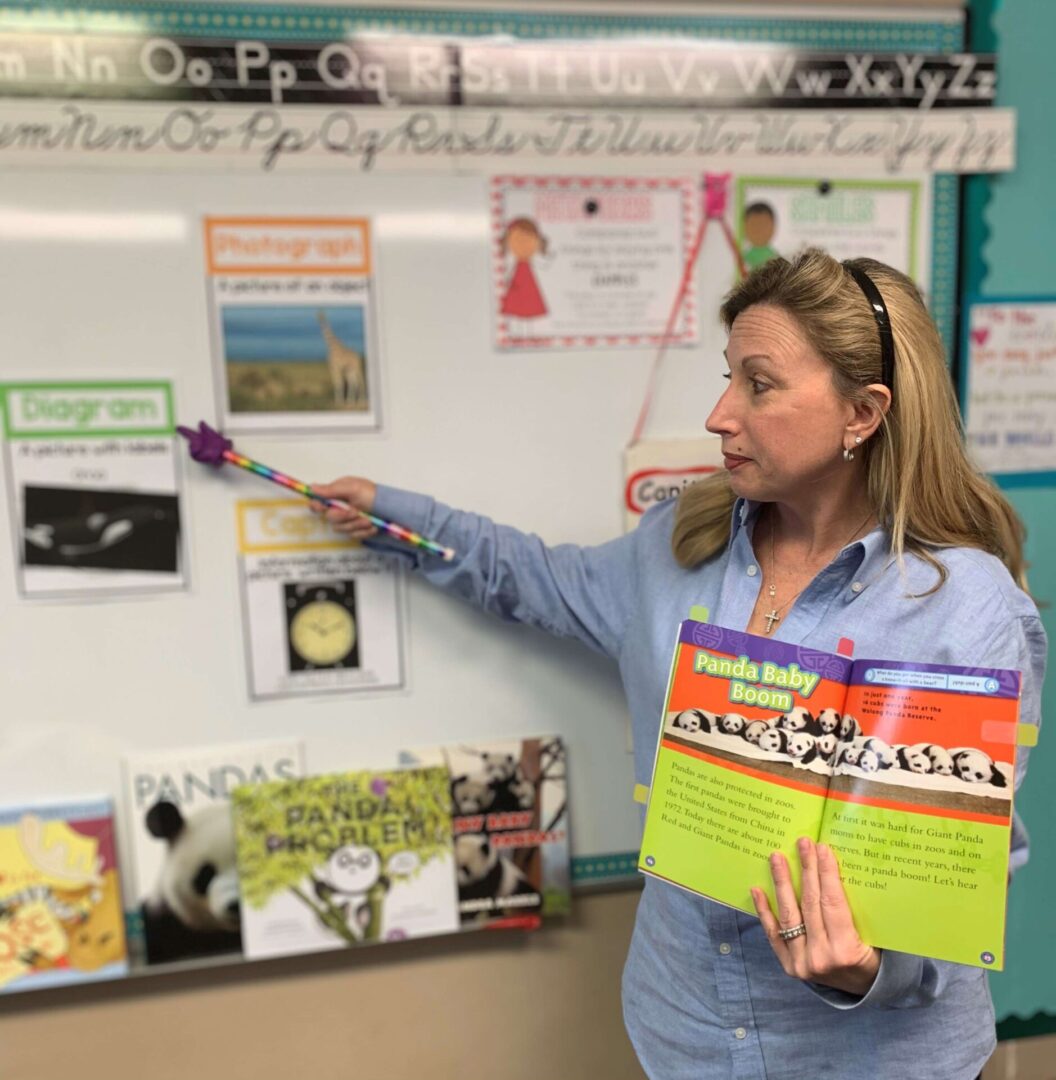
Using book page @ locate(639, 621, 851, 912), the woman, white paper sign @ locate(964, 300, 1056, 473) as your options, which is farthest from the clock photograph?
white paper sign @ locate(964, 300, 1056, 473)

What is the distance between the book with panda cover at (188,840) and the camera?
3.32ft

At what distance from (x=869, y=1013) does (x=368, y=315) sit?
899 millimetres

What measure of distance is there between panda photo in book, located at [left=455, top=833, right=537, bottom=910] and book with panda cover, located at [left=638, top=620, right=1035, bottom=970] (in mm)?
390

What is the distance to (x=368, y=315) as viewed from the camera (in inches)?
39.0

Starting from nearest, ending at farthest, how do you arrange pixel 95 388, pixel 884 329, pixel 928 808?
pixel 928 808, pixel 884 329, pixel 95 388

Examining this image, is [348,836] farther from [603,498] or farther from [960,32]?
[960,32]

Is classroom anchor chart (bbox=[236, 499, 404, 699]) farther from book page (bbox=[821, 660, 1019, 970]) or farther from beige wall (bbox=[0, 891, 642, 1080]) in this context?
book page (bbox=[821, 660, 1019, 970])

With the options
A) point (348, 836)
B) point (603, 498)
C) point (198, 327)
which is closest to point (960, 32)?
point (603, 498)

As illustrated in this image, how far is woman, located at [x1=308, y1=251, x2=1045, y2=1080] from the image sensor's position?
2.34 feet

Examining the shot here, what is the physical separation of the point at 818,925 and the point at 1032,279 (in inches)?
36.4

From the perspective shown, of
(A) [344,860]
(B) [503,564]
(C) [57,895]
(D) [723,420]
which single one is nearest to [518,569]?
(B) [503,564]

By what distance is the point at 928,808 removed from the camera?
2.06 feet

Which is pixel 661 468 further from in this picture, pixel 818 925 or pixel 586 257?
pixel 818 925
